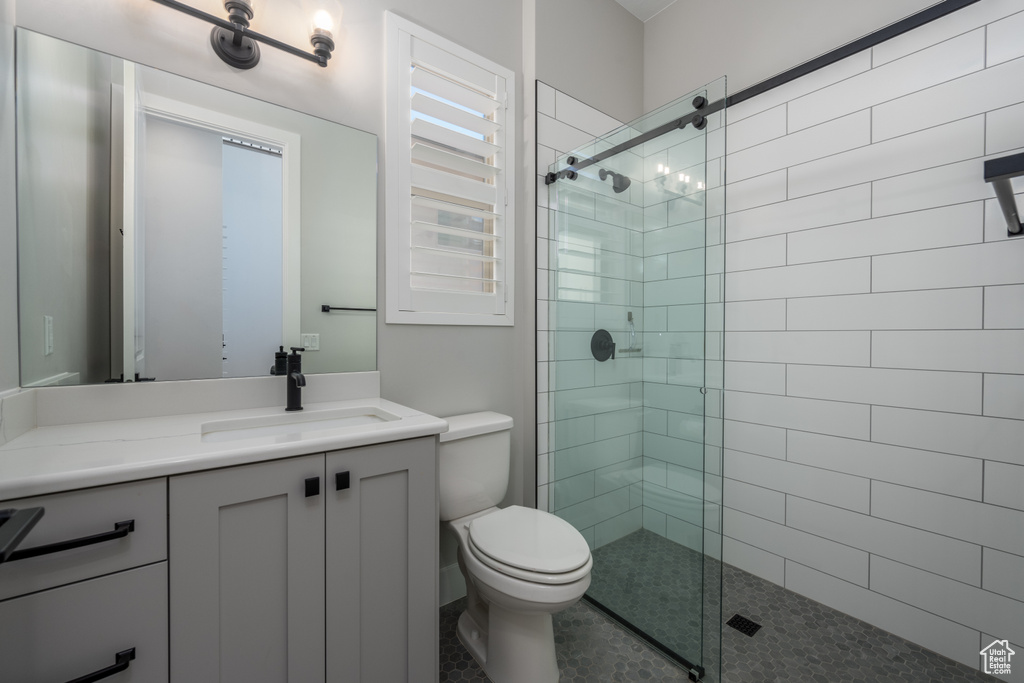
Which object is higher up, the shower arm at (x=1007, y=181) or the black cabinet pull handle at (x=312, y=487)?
the shower arm at (x=1007, y=181)

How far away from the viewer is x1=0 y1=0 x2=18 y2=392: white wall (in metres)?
0.94

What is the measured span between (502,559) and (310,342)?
0.95m

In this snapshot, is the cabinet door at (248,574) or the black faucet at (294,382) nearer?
the cabinet door at (248,574)

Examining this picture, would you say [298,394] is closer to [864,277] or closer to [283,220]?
[283,220]

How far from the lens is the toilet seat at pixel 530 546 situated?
1.19m

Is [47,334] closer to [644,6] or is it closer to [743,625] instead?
[743,625]

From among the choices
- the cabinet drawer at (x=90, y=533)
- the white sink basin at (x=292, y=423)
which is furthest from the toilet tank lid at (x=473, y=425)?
the cabinet drawer at (x=90, y=533)

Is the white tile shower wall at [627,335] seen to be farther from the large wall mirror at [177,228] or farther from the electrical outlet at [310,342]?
the electrical outlet at [310,342]

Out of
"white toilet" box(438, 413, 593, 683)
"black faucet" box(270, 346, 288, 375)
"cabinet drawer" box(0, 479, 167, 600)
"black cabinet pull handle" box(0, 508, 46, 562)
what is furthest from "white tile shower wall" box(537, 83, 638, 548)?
"black cabinet pull handle" box(0, 508, 46, 562)

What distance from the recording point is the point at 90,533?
74cm

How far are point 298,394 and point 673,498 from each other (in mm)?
1345

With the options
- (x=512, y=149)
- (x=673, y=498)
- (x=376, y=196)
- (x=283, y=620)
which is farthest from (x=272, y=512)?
(x=512, y=149)
